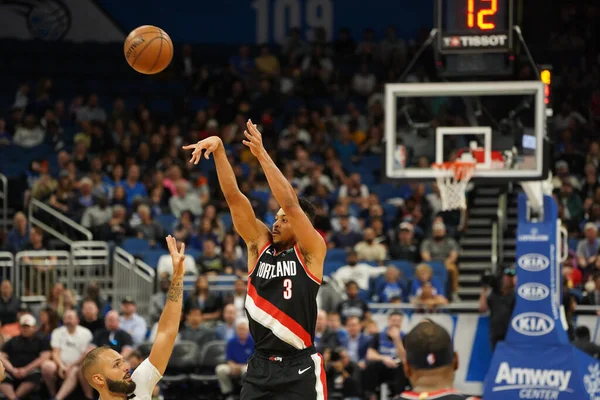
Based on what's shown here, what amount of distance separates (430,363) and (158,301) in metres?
12.5

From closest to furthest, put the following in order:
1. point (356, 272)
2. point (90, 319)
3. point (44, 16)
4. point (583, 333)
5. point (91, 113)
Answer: point (583, 333), point (90, 319), point (356, 272), point (91, 113), point (44, 16)

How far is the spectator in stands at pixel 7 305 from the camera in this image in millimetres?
16656

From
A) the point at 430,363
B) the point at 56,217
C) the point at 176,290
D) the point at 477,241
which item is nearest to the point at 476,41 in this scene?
the point at 176,290

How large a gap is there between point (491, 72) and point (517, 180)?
4.05 feet

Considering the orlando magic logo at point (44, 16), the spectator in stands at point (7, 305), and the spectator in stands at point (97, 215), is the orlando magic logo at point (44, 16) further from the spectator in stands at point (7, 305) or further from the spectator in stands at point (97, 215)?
the spectator in stands at point (7, 305)

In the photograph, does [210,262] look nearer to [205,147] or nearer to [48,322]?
[48,322]

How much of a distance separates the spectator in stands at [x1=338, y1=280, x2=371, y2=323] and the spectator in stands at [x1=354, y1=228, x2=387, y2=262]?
1.94 metres

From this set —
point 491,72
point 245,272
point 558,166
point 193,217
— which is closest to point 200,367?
point 245,272

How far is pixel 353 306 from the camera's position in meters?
16.3

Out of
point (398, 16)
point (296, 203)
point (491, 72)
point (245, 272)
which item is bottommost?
point (245, 272)

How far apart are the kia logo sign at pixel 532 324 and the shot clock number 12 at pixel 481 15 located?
3.62 meters

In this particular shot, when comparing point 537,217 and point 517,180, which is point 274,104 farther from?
point 517,180

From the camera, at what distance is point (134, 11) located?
26.7 m

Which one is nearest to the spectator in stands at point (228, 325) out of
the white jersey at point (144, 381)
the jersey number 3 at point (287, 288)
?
the jersey number 3 at point (287, 288)
